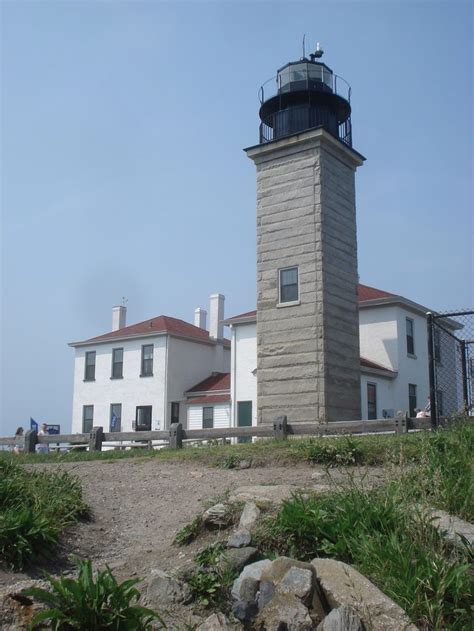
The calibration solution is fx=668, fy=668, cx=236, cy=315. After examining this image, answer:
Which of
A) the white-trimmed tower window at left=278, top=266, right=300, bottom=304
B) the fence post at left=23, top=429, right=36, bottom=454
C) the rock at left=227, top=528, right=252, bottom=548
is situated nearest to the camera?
the rock at left=227, top=528, right=252, bottom=548

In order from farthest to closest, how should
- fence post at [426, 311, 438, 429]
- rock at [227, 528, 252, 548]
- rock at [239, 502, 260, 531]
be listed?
fence post at [426, 311, 438, 429]
rock at [239, 502, 260, 531]
rock at [227, 528, 252, 548]

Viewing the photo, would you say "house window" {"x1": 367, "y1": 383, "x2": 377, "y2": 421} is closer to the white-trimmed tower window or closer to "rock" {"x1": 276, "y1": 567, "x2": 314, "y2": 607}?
the white-trimmed tower window

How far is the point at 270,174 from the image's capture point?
20234 millimetres

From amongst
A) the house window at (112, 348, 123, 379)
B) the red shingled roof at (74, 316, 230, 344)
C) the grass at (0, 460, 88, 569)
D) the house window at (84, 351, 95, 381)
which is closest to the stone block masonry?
the grass at (0, 460, 88, 569)

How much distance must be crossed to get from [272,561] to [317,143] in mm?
15854

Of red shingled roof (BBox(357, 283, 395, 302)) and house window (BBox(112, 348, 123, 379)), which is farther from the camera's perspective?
house window (BBox(112, 348, 123, 379))

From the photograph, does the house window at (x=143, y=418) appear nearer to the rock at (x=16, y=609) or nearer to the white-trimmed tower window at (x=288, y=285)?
the white-trimmed tower window at (x=288, y=285)

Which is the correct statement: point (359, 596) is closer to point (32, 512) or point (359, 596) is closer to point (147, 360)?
point (32, 512)

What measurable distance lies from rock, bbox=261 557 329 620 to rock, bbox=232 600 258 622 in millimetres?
213

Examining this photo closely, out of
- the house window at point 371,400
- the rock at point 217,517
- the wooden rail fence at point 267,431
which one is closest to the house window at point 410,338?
the house window at point 371,400

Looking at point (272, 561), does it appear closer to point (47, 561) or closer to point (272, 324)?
point (47, 561)

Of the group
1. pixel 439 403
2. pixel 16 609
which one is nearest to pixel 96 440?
pixel 439 403

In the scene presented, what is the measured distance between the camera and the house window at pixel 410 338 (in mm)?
28703

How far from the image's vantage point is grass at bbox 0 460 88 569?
244 inches
